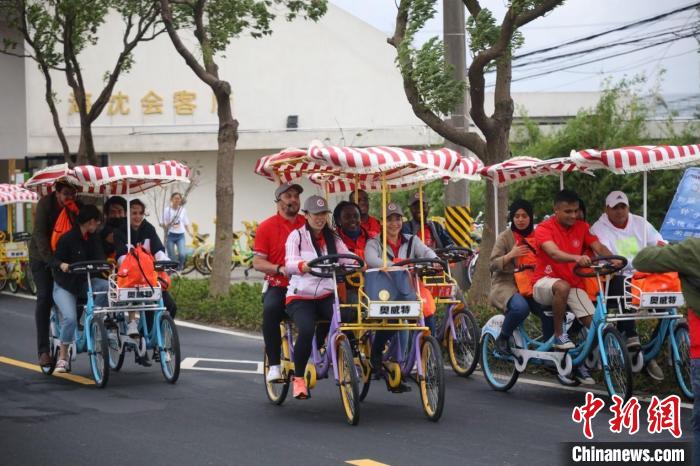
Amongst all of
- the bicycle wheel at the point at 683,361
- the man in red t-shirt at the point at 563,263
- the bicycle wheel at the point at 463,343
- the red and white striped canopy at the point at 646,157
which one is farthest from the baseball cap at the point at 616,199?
the bicycle wheel at the point at 463,343

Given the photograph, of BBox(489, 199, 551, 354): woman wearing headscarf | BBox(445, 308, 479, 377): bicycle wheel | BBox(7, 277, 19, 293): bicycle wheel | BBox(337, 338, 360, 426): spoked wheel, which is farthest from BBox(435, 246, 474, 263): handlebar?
BBox(7, 277, 19, 293): bicycle wheel

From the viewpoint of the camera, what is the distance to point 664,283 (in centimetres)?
1072

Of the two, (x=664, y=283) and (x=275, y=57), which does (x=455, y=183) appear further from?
(x=275, y=57)

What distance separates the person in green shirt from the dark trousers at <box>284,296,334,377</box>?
13.8 feet

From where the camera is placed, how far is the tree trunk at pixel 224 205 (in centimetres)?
2064

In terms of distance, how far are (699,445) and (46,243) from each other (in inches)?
336

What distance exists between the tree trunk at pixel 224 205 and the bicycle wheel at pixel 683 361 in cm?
1100

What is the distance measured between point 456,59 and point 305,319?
744 cm

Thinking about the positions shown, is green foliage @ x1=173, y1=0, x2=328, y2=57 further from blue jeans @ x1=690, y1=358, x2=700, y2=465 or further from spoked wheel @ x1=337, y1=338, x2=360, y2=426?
blue jeans @ x1=690, y1=358, x2=700, y2=465

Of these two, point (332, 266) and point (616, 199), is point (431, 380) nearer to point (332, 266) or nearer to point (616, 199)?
point (332, 266)

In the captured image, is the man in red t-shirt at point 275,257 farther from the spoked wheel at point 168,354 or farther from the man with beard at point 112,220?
the man with beard at point 112,220

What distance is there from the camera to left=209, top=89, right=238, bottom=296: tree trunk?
67.7ft

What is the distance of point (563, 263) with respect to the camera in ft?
37.3

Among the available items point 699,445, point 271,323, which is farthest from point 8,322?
point 699,445
